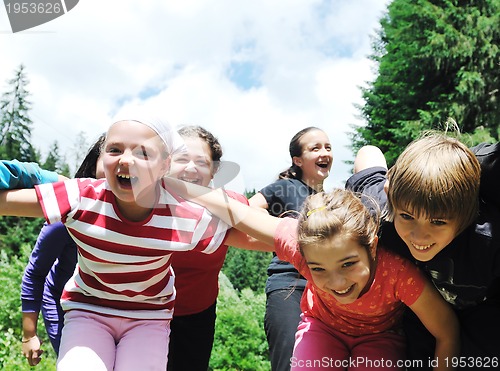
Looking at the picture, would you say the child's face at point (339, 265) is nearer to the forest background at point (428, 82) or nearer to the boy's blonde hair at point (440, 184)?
the boy's blonde hair at point (440, 184)

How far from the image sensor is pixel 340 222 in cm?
208

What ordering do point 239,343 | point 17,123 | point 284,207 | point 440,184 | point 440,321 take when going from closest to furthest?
point 440,184 → point 440,321 → point 284,207 → point 239,343 → point 17,123

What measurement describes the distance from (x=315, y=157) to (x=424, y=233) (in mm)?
1835

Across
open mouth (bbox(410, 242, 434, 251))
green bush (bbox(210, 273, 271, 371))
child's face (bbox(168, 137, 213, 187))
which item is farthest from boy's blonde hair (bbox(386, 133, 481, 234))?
green bush (bbox(210, 273, 271, 371))

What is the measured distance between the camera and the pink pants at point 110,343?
1.95 meters

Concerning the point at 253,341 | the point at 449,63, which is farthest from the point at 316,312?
the point at 449,63

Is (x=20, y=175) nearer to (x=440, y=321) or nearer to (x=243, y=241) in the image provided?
(x=243, y=241)

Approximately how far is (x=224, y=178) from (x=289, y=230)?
0.59 metres

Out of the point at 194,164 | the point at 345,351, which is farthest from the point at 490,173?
the point at 194,164

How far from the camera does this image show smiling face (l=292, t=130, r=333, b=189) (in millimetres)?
3623

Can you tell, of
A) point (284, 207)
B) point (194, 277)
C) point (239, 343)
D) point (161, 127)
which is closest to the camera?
point (161, 127)

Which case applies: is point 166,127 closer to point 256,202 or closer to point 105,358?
point 105,358

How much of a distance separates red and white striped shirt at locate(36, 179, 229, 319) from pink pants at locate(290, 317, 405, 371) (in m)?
0.59

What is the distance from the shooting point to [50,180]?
222 centimetres
